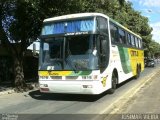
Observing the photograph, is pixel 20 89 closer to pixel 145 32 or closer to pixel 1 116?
pixel 1 116

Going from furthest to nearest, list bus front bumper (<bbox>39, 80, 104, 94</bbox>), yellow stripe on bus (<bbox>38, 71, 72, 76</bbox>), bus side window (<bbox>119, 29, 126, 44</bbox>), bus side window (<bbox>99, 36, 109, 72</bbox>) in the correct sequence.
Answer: bus side window (<bbox>119, 29, 126, 44</bbox>)
bus side window (<bbox>99, 36, 109, 72</bbox>)
yellow stripe on bus (<bbox>38, 71, 72, 76</bbox>)
bus front bumper (<bbox>39, 80, 104, 94</bbox>)

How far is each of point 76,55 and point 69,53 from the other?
30 centimetres

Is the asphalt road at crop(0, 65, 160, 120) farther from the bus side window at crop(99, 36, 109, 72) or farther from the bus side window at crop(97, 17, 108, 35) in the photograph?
the bus side window at crop(97, 17, 108, 35)

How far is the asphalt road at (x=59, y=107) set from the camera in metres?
11.3

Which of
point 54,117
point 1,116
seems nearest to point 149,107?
point 54,117

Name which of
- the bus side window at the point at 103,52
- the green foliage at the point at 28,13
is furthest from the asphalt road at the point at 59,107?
the green foliage at the point at 28,13

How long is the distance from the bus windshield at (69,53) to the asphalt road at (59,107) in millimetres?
1366

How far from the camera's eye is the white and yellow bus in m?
13.9

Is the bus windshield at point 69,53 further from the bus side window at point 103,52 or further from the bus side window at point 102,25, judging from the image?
the bus side window at point 102,25

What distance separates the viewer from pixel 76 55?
1408 centimetres

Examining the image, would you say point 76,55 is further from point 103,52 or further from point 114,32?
point 114,32

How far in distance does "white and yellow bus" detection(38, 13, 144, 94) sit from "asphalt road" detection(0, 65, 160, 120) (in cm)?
50

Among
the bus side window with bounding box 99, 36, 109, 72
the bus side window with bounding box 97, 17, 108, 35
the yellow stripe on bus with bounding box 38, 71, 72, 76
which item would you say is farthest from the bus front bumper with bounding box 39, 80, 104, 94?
the bus side window with bounding box 97, 17, 108, 35

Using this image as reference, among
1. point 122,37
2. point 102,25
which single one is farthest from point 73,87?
point 122,37
